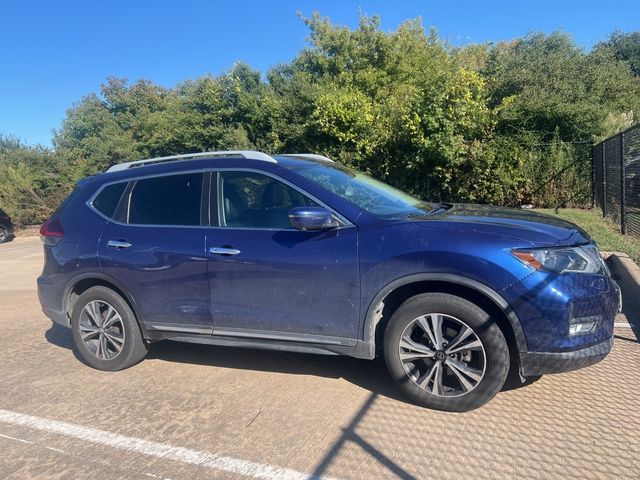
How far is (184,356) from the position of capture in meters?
4.97

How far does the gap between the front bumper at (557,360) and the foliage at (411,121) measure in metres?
9.96

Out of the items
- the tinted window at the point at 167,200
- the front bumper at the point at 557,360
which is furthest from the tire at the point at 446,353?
the tinted window at the point at 167,200

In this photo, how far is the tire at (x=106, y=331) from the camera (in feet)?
14.8

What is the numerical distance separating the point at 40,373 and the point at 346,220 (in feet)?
10.8

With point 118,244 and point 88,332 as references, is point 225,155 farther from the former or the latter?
point 88,332

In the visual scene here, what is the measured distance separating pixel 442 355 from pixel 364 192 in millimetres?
1502

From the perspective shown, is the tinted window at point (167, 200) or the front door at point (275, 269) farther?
the tinted window at point (167, 200)

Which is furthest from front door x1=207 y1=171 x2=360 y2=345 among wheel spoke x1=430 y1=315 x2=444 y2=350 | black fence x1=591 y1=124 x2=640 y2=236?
black fence x1=591 y1=124 x2=640 y2=236

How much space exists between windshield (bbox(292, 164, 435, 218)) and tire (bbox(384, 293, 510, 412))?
79 centimetres

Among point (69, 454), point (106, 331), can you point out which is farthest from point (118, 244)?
point (69, 454)

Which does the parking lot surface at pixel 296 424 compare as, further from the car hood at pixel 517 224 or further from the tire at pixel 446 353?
the car hood at pixel 517 224

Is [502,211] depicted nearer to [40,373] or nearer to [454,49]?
[40,373]

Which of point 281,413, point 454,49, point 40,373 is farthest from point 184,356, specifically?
point 454,49

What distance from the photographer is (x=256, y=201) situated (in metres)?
4.12
